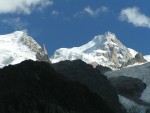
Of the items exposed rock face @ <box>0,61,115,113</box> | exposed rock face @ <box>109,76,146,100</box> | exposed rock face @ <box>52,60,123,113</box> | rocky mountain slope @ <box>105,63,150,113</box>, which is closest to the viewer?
exposed rock face @ <box>0,61,115,113</box>

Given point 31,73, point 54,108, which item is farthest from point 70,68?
point 54,108

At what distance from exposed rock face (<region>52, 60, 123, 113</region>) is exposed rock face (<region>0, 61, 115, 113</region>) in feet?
98.4

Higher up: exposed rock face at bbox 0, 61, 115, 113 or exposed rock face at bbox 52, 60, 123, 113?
exposed rock face at bbox 52, 60, 123, 113

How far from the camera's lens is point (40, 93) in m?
96.3

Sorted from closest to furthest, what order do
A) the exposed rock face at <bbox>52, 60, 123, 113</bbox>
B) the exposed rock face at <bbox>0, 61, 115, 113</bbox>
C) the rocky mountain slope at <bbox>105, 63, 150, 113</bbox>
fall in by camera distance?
the exposed rock face at <bbox>0, 61, 115, 113</bbox> < the exposed rock face at <bbox>52, 60, 123, 113</bbox> < the rocky mountain slope at <bbox>105, 63, 150, 113</bbox>

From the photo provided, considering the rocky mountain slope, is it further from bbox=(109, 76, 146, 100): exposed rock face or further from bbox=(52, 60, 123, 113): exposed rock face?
bbox=(52, 60, 123, 113): exposed rock face

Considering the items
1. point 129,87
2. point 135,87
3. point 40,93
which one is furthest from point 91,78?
point 40,93

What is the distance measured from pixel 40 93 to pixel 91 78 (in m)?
64.1

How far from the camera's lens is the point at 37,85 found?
327 ft

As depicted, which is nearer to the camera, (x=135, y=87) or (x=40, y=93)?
(x=40, y=93)

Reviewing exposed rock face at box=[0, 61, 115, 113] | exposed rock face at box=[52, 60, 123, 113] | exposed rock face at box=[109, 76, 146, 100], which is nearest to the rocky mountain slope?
exposed rock face at box=[109, 76, 146, 100]

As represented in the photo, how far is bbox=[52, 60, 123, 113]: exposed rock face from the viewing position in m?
145

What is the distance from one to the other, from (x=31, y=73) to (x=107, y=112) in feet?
45.4

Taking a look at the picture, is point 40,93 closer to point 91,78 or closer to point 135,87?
point 91,78
